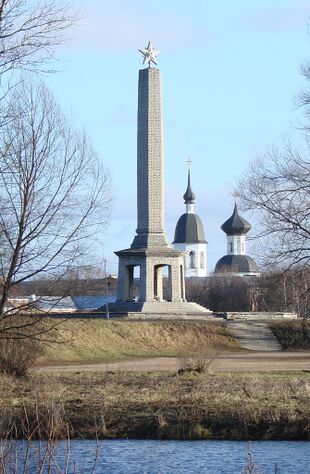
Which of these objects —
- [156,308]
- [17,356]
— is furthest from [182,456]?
[156,308]

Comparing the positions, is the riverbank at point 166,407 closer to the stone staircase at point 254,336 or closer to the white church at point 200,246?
the stone staircase at point 254,336

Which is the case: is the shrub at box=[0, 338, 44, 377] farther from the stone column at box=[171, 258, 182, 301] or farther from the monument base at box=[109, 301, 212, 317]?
the stone column at box=[171, 258, 182, 301]

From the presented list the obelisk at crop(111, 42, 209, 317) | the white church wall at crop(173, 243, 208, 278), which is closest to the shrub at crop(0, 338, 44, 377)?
the obelisk at crop(111, 42, 209, 317)

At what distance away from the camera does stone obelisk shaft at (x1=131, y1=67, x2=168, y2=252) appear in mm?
71500

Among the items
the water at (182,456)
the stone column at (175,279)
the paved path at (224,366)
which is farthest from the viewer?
the stone column at (175,279)

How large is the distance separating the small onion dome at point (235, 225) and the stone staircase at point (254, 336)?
8691cm

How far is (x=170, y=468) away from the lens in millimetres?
20016

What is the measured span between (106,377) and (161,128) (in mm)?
41233

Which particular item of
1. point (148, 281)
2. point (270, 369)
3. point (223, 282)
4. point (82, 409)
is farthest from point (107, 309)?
point (223, 282)

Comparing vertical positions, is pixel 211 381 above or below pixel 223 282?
below

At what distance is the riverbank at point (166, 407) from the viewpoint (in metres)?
23.7

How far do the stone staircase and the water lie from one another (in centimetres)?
3690

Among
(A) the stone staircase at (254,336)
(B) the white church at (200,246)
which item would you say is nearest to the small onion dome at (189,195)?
(B) the white church at (200,246)

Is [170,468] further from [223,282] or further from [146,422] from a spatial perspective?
[223,282]
